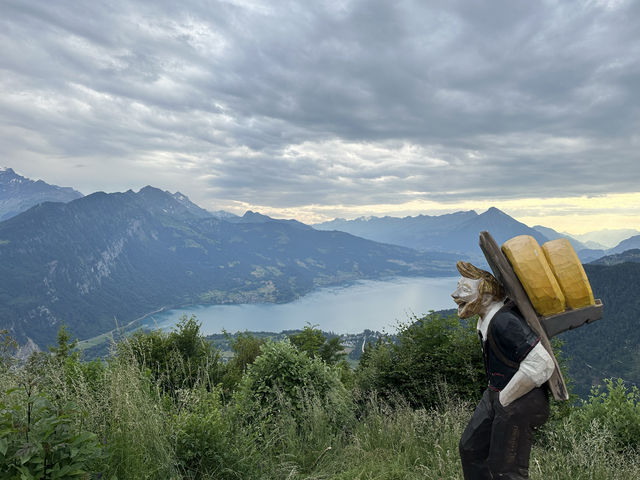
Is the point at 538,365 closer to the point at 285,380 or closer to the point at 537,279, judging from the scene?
the point at 537,279

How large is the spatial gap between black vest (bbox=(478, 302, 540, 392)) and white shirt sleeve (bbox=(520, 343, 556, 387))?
0.04 m

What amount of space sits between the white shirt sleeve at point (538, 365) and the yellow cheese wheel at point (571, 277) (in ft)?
1.81

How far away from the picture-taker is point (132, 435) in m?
3.10

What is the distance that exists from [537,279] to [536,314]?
339 mm

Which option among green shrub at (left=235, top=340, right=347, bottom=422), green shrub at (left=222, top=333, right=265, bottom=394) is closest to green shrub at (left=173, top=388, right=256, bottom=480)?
green shrub at (left=235, top=340, right=347, bottom=422)

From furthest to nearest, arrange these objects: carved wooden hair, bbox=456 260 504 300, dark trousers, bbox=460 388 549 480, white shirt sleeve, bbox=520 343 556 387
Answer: carved wooden hair, bbox=456 260 504 300, dark trousers, bbox=460 388 549 480, white shirt sleeve, bbox=520 343 556 387

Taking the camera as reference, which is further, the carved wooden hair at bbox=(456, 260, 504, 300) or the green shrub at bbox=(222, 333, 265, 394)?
the green shrub at bbox=(222, 333, 265, 394)

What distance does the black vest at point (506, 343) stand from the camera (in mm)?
2887

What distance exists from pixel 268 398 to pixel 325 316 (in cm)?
19096

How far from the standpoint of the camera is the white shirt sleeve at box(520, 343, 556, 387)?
9.11 feet

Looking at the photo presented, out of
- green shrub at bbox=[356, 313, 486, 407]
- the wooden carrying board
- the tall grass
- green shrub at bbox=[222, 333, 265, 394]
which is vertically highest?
the wooden carrying board

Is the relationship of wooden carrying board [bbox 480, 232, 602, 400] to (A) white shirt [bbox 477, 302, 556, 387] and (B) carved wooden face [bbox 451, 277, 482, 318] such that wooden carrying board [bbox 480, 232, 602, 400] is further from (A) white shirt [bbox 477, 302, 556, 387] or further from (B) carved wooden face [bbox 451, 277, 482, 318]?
(B) carved wooden face [bbox 451, 277, 482, 318]

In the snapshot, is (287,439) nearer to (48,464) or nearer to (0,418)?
(48,464)

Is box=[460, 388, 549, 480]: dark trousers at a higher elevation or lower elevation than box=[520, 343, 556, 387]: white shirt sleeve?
lower
